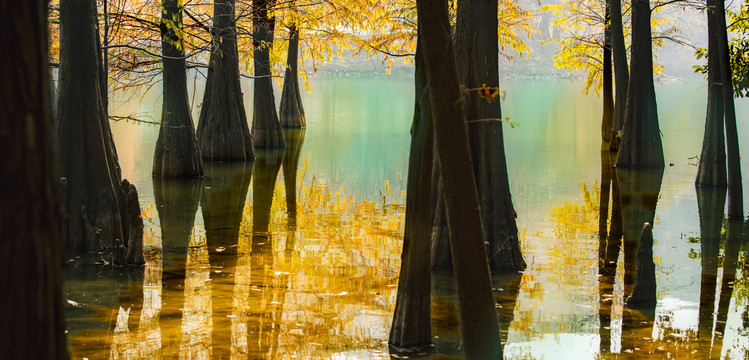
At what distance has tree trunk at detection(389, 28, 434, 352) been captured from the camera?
722 cm

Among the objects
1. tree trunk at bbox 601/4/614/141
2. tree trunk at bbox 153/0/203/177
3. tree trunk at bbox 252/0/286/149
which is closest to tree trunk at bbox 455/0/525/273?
tree trunk at bbox 153/0/203/177

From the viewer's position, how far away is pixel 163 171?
61.7 ft

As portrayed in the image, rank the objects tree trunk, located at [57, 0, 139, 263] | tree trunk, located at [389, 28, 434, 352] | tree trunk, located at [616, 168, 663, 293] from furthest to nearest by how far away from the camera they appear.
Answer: tree trunk, located at [616, 168, 663, 293], tree trunk, located at [57, 0, 139, 263], tree trunk, located at [389, 28, 434, 352]

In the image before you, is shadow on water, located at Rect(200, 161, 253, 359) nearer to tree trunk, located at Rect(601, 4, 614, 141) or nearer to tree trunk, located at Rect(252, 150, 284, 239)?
tree trunk, located at Rect(252, 150, 284, 239)

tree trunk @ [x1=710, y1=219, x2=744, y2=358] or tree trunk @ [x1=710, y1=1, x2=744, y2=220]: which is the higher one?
tree trunk @ [x1=710, y1=1, x2=744, y2=220]

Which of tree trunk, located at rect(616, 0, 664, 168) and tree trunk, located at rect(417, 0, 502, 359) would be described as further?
tree trunk, located at rect(616, 0, 664, 168)

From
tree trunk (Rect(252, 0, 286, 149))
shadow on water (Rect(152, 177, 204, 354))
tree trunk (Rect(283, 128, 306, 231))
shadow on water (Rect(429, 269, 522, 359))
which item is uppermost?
tree trunk (Rect(252, 0, 286, 149))

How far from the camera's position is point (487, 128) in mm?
10562

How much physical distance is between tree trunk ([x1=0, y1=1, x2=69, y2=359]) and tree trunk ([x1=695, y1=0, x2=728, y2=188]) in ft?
42.8


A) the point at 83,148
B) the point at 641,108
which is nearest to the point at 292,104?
the point at 641,108

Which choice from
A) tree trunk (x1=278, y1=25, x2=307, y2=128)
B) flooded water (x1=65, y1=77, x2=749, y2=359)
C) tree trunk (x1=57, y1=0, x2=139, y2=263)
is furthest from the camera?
tree trunk (x1=278, y1=25, x2=307, y2=128)

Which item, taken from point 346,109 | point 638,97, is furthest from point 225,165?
point 346,109

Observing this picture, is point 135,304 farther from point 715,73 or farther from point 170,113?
point 715,73

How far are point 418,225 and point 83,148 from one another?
5.95 m
